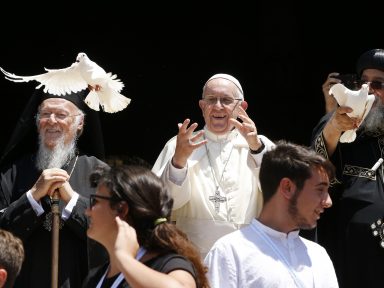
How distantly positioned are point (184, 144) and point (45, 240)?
105 cm

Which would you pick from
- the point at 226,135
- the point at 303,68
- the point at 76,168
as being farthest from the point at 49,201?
the point at 303,68

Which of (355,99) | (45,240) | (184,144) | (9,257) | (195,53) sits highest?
(195,53)

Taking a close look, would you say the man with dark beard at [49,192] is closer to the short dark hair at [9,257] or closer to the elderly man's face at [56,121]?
the elderly man's face at [56,121]

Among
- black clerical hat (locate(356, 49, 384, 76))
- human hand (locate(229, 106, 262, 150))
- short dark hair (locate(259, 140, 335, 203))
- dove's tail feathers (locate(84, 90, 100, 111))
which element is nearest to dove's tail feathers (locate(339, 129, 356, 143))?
human hand (locate(229, 106, 262, 150))

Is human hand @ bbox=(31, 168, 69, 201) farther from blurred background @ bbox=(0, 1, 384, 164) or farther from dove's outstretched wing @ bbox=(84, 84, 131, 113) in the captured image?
blurred background @ bbox=(0, 1, 384, 164)

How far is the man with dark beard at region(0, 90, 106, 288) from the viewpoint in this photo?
5.56 m

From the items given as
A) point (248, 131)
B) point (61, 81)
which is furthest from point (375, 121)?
point (61, 81)

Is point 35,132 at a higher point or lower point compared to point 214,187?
higher

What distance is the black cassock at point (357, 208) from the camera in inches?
235

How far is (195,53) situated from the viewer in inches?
297

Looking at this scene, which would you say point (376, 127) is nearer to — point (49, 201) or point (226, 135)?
point (226, 135)

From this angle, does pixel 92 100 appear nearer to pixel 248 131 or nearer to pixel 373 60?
pixel 248 131

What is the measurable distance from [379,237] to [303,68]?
2.02 meters

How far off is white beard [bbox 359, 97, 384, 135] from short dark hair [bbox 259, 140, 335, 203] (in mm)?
1667
